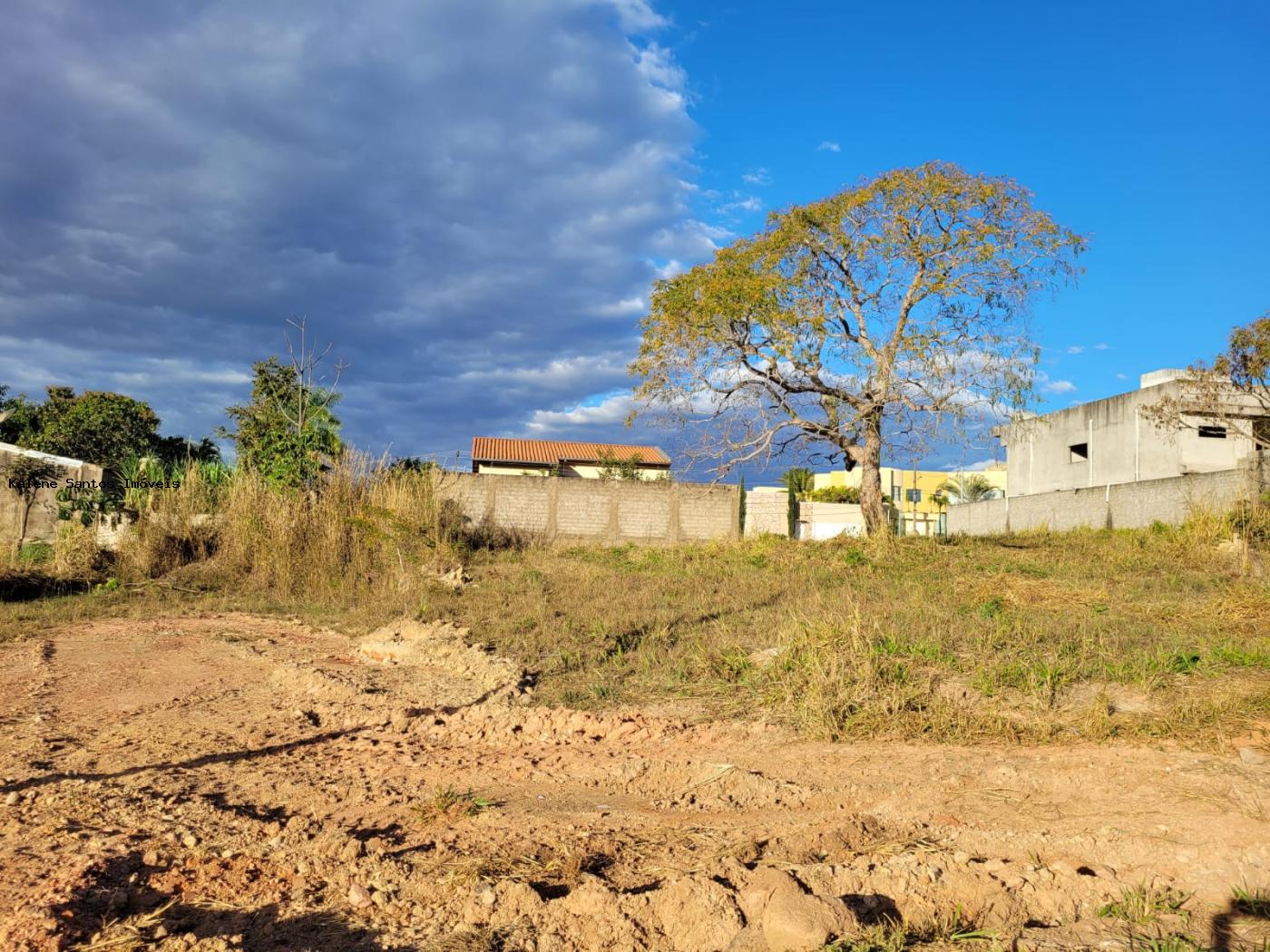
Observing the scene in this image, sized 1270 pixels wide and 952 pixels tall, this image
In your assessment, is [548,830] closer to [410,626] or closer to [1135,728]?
[1135,728]

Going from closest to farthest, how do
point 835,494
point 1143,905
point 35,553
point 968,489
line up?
point 1143,905 < point 35,553 < point 835,494 < point 968,489

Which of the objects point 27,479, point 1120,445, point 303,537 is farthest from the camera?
point 1120,445

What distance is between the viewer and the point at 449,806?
376cm

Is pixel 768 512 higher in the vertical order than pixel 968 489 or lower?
lower

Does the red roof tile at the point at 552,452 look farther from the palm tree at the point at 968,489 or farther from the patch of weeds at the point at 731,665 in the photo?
the patch of weeds at the point at 731,665

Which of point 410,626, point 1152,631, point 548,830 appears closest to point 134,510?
point 410,626

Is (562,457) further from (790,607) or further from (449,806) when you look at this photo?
(449,806)

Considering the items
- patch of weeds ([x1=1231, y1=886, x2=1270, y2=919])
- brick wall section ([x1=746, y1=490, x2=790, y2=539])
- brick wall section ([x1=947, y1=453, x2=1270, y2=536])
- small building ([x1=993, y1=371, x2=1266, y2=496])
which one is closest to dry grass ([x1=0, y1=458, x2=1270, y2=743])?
patch of weeds ([x1=1231, y1=886, x2=1270, y2=919])

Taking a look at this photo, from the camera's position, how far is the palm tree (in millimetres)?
47406

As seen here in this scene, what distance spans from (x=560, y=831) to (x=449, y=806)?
1.83 feet

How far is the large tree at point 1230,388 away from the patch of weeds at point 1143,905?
19.6 metres

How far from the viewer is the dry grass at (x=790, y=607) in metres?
5.07

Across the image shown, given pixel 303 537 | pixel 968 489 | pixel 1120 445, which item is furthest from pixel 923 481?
pixel 303 537

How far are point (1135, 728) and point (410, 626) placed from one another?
18.4 ft
